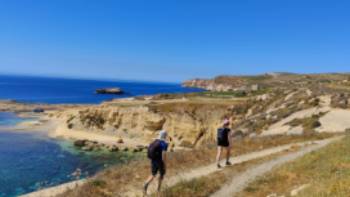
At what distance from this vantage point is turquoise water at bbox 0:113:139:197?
2738cm

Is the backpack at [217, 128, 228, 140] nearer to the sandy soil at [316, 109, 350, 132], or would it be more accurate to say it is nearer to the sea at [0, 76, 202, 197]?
the sea at [0, 76, 202, 197]

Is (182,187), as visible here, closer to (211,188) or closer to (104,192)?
(211,188)

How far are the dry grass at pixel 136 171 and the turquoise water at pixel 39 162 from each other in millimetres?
7225

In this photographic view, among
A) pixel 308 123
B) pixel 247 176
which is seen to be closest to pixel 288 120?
pixel 308 123

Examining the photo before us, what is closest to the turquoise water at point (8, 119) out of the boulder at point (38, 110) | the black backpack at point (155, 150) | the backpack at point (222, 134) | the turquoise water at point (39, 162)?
the boulder at point (38, 110)

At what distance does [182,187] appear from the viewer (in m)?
12.1

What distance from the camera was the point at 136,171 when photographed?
50.9ft

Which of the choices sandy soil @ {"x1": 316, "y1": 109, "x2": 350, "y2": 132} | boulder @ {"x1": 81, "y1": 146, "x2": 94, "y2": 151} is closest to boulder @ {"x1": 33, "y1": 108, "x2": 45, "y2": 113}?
boulder @ {"x1": 81, "y1": 146, "x2": 94, "y2": 151}

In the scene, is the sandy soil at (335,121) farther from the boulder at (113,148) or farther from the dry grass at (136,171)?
the boulder at (113,148)

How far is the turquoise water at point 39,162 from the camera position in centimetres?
2738

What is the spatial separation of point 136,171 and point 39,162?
2313 cm

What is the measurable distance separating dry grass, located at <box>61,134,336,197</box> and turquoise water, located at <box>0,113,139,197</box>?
7225mm

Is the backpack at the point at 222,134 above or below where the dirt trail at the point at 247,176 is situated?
above

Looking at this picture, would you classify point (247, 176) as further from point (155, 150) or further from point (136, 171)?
point (136, 171)
